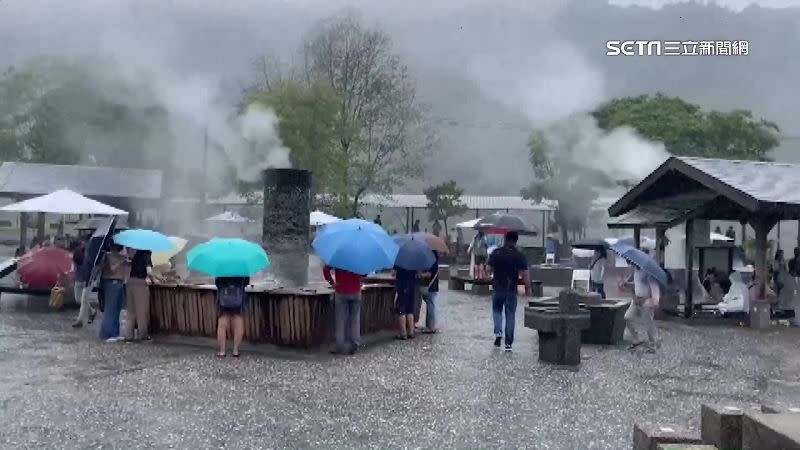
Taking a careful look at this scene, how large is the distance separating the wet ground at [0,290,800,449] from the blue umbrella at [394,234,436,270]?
1.16 metres

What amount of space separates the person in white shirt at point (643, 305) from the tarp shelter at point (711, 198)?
407cm

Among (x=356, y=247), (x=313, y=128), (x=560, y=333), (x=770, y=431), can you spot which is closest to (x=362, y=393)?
(x=356, y=247)

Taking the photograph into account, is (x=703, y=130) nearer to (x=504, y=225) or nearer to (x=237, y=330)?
(x=504, y=225)

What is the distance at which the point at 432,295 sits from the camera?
12.9 metres

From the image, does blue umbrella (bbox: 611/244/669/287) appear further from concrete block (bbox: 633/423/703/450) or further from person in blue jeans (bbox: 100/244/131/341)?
person in blue jeans (bbox: 100/244/131/341)

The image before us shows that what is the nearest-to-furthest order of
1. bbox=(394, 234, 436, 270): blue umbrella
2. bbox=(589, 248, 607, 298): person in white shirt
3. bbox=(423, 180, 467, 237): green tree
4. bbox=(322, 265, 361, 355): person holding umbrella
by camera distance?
bbox=(322, 265, 361, 355): person holding umbrella
bbox=(394, 234, 436, 270): blue umbrella
bbox=(589, 248, 607, 298): person in white shirt
bbox=(423, 180, 467, 237): green tree

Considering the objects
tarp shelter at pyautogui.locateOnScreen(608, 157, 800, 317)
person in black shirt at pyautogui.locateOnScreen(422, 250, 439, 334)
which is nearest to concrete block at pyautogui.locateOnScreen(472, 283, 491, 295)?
tarp shelter at pyautogui.locateOnScreen(608, 157, 800, 317)

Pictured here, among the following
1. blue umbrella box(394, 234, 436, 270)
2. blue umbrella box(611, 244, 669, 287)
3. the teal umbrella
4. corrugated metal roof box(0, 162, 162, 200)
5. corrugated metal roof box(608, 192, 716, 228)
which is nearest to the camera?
the teal umbrella

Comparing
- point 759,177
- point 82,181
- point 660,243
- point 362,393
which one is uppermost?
point 82,181

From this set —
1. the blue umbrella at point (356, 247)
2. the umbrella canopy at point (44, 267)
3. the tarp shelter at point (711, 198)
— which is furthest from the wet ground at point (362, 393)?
the tarp shelter at point (711, 198)

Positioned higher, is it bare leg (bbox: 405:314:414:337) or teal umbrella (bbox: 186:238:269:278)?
teal umbrella (bbox: 186:238:269:278)

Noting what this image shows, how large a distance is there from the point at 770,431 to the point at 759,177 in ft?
45.6

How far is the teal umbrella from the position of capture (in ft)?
32.5

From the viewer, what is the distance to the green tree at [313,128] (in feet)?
99.5
